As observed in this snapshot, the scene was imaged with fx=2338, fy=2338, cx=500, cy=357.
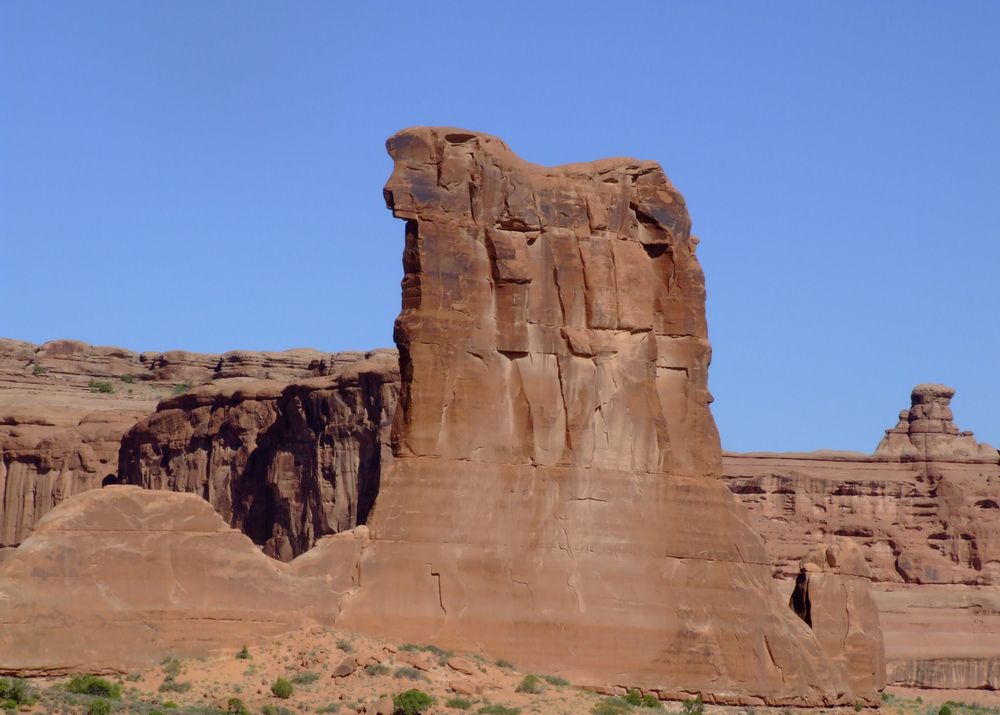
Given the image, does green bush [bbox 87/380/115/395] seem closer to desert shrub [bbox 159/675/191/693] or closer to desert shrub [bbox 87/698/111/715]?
desert shrub [bbox 159/675/191/693]

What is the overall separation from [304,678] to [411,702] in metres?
2.21

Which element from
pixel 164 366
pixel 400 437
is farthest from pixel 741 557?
pixel 164 366

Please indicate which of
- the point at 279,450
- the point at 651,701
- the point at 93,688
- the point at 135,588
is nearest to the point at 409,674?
the point at 135,588

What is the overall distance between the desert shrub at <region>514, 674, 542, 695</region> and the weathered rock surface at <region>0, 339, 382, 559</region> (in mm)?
49450

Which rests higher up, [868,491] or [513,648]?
[868,491]

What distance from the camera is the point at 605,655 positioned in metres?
48.1

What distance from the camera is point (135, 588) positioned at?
44.2 meters

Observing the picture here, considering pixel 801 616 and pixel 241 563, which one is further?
pixel 801 616

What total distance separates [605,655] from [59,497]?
2146 inches

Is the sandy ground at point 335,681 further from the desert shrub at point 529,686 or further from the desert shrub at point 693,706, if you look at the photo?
the desert shrub at point 693,706

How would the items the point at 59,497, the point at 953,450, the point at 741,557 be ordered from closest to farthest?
the point at 741,557
the point at 59,497
the point at 953,450

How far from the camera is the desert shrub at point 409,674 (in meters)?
44.8

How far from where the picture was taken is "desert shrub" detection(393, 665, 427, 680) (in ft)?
147

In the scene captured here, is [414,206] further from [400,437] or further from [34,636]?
→ [34,636]
